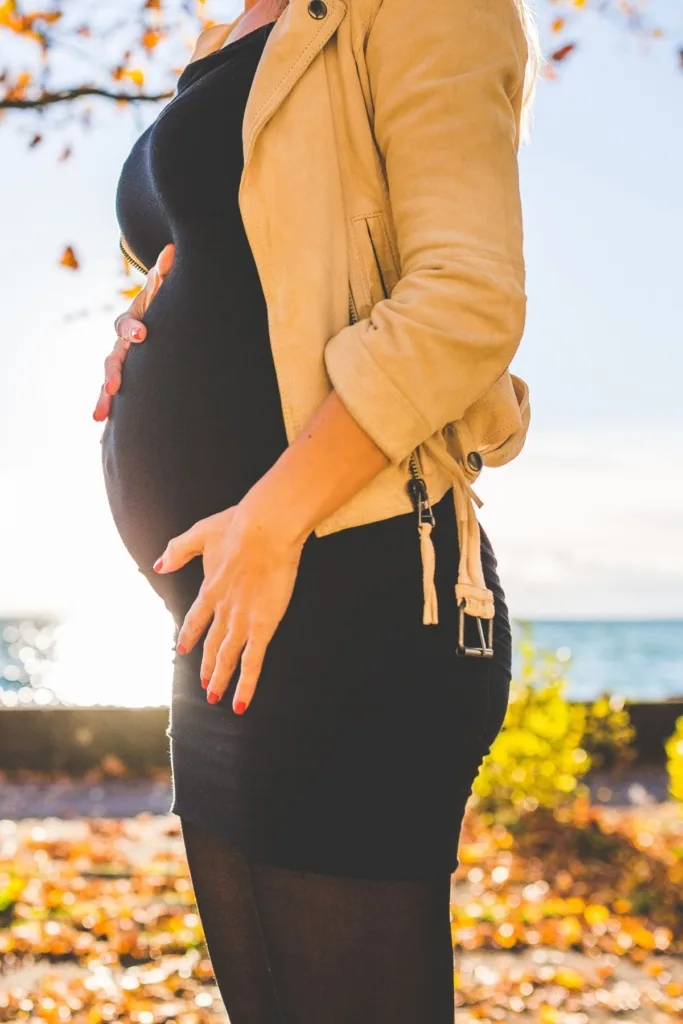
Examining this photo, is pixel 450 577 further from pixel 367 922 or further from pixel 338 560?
pixel 367 922

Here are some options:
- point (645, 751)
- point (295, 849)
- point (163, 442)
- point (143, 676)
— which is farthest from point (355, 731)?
point (143, 676)

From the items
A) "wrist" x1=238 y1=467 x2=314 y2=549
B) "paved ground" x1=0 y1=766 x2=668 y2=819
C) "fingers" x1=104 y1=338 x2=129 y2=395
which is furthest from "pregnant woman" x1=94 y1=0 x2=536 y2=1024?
"paved ground" x1=0 y1=766 x2=668 y2=819

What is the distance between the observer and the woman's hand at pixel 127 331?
1.46 metres

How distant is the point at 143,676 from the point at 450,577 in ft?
120

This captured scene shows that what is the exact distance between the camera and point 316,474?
1126 mm

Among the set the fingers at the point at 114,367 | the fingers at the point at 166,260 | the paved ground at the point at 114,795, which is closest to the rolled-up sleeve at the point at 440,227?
the fingers at the point at 166,260

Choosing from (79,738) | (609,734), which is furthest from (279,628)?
(79,738)

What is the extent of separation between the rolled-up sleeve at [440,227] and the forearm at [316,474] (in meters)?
0.02

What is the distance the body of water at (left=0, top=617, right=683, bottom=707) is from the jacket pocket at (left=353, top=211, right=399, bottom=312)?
26651mm

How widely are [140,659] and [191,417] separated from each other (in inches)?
1751

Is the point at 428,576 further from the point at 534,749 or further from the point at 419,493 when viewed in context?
the point at 534,749

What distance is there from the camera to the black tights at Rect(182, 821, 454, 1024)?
1.14 metres

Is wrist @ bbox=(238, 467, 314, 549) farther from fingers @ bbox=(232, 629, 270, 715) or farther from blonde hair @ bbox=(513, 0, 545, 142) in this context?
blonde hair @ bbox=(513, 0, 545, 142)

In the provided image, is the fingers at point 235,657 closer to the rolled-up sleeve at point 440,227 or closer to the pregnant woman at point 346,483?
the pregnant woman at point 346,483
